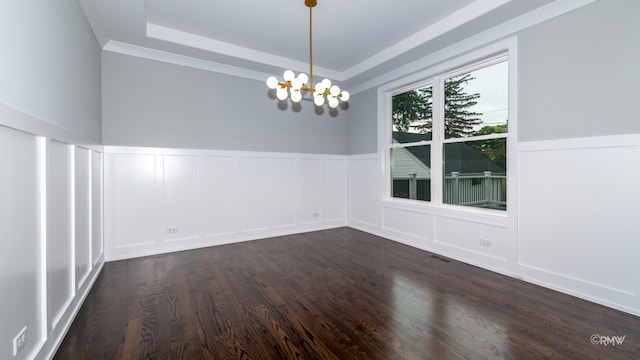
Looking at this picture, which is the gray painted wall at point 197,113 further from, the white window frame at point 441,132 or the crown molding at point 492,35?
the crown molding at point 492,35

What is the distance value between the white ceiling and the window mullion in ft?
1.81

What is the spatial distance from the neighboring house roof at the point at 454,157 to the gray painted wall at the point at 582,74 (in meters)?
0.57

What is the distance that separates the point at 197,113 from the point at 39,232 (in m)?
2.81

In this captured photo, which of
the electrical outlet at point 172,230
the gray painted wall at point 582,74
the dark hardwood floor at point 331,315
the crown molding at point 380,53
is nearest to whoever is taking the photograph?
the dark hardwood floor at point 331,315

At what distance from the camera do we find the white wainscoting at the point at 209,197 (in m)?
3.62

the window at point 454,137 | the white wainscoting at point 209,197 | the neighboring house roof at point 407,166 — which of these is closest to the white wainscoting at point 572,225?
the window at point 454,137

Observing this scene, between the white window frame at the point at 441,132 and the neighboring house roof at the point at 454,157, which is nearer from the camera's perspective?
the white window frame at the point at 441,132

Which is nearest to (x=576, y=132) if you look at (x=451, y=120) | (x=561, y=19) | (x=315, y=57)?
(x=561, y=19)

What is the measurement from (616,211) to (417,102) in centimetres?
272

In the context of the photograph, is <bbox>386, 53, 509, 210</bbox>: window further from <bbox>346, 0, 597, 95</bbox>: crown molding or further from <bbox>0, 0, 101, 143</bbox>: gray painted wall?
<bbox>0, 0, 101, 143</bbox>: gray painted wall

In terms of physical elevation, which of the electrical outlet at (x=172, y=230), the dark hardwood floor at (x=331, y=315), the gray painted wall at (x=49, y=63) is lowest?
the dark hardwood floor at (x=331, y=315)

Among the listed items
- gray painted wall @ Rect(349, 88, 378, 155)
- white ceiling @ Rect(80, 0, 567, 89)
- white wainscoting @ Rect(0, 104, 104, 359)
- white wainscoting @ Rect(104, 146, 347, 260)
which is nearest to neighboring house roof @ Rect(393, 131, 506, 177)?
gray painted wall @ Rect(349, 88, 378, 155)

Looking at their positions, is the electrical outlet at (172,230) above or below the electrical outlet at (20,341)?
above

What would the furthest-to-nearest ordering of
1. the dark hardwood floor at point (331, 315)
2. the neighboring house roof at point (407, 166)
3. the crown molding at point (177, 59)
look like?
the neighboring house roof at point (407, 166), the crown molding at point (177, 59), the dark hardwood floor at point (331, 315)
